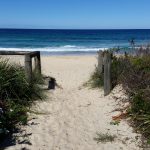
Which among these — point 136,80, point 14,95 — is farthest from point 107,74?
point 14,95

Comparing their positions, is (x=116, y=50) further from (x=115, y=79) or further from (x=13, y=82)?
(x=13, y=82)

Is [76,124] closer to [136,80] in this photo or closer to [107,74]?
[136,80]

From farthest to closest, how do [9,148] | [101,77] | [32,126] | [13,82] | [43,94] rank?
[101,77] < [43,94] < [13,82] < [32,126] < [9,148]

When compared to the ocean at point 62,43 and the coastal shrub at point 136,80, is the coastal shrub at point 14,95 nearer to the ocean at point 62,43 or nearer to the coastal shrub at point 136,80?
the coastal shrub at point 136,80

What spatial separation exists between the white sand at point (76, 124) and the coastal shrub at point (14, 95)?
10.7 inches

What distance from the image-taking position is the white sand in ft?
22.5

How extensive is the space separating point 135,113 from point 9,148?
8.56 feet

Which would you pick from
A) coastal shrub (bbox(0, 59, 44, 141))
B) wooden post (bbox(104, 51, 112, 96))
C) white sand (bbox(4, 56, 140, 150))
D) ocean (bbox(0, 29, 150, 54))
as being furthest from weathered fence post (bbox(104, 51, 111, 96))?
ocean (bbox(0, 29, 150, 54))

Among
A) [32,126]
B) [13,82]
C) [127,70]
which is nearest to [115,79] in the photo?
[127,70]

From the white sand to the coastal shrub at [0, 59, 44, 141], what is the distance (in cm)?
27

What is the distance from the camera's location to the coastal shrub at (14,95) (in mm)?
7758

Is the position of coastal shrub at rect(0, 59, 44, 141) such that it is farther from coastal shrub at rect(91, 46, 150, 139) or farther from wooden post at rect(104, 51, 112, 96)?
coastal shrub at rect(91, 46, 150, 139)

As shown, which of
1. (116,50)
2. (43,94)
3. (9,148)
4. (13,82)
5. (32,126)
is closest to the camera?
(9,148)

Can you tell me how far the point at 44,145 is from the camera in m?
6.84
